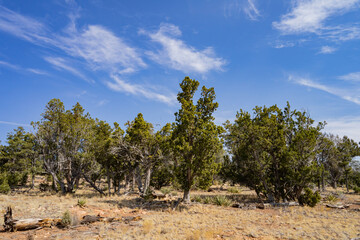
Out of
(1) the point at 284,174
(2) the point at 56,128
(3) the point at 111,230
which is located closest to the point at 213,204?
(1) the point at 284,174

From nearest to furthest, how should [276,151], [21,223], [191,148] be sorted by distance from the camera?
[21,223]
[191,148]
[276,151]

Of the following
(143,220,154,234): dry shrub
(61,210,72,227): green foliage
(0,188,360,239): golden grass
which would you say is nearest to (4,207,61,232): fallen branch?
(0,188,360,239): golden grass

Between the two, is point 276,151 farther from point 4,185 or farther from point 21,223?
point 4,185

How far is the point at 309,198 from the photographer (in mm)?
19062

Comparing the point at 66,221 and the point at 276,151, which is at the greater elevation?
the point at 276,151

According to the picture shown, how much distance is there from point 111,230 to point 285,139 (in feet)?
61.8

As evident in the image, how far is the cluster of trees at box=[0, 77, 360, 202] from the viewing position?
18359mm

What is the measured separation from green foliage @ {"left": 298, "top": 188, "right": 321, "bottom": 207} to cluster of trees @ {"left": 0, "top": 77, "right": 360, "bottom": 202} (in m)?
0.49

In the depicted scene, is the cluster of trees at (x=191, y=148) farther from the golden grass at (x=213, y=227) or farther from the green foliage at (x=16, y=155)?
the golden grass at (x=213, y=227)

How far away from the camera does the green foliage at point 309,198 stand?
18844 mm

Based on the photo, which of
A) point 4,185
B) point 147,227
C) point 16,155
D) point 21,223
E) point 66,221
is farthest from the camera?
point 16,155

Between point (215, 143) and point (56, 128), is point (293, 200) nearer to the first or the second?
point (215, 143)

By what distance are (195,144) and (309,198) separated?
12005 mm

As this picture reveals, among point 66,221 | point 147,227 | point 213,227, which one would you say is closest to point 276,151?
point 213,227
